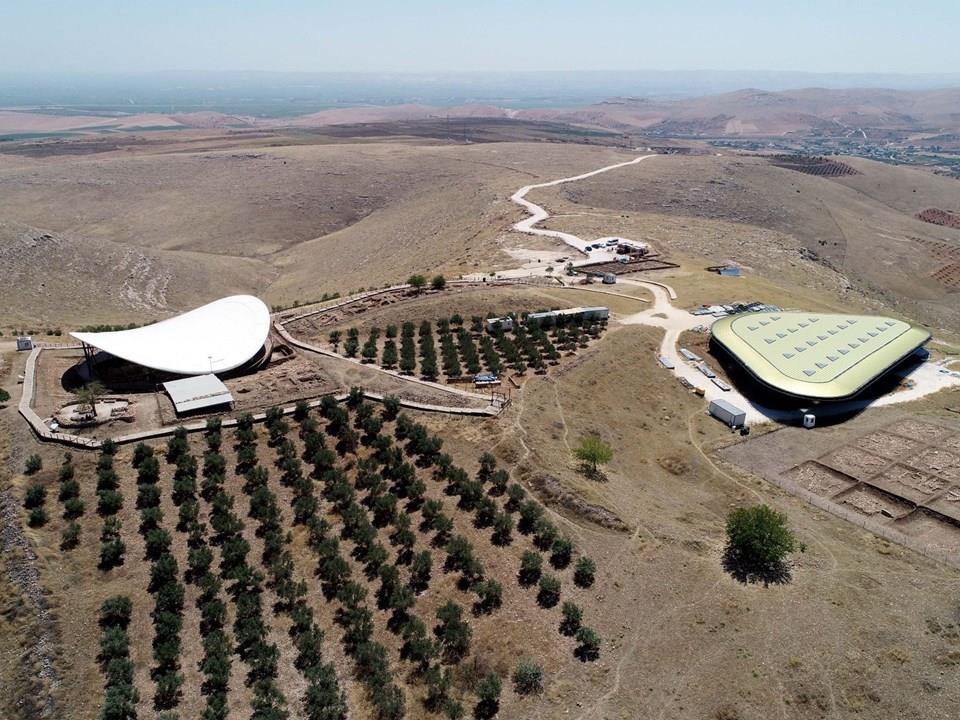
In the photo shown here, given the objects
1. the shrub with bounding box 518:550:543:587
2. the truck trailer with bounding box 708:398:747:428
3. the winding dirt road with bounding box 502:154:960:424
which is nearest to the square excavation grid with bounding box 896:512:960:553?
the truck trailer with bounding box 708:398:747:428

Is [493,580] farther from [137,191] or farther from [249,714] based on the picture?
[137,191]

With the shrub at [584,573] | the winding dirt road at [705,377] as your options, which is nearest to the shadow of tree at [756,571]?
the shrub at [584,573]

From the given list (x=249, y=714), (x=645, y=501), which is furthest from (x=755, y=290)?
(x=249, y=714)

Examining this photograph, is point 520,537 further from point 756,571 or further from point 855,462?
point 855,462

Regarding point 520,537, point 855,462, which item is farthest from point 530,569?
point 855,462

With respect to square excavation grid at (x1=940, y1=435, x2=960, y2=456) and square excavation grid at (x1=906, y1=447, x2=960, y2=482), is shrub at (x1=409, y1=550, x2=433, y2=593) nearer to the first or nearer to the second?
square excavation grid at (x1=906, y1=447, x2=960, y2=482)
